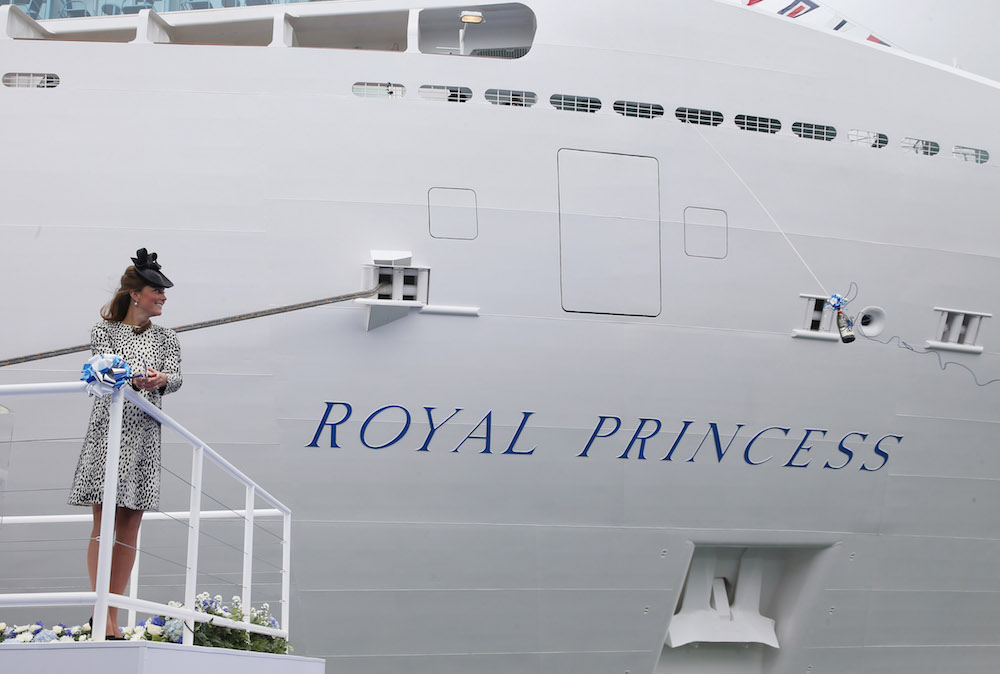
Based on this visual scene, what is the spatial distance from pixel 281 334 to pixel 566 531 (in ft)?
7.83

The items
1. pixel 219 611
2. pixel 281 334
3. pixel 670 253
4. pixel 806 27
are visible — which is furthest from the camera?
pixel 806 27

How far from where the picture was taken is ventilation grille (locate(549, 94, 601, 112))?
7.44 meters

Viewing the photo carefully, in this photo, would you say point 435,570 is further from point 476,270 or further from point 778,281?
point 778,281

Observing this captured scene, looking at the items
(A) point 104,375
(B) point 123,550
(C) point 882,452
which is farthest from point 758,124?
(A) point 104,375

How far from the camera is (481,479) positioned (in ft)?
23.1

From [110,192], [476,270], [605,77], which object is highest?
[605,77]

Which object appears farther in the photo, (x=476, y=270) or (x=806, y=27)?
(x=806, y=27)

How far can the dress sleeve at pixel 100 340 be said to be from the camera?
142 inches

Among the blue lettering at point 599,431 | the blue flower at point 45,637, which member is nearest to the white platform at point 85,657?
the blue flower at point 45,637

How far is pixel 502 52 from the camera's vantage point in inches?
317

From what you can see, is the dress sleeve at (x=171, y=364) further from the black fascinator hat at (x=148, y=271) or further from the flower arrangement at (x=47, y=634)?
the flower arrangement at (x=47, y=634)

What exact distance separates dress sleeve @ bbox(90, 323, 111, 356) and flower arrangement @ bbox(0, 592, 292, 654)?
915 millimetres

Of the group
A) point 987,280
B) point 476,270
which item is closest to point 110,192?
point 476,270

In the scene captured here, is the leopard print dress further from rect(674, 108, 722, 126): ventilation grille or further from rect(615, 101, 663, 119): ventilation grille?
rect(674, 108, 722, 126): ventilation grille
